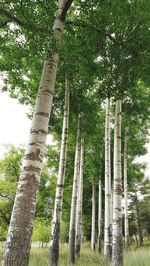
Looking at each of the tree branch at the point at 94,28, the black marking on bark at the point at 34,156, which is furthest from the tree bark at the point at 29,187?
the tree branch at the point at 94,28

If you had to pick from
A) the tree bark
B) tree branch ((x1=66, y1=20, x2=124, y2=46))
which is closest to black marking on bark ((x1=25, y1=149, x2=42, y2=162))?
the tree bark

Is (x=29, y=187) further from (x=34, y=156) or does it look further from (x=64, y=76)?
(x=64, y=76)

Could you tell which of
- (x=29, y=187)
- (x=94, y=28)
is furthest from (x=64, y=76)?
(x=29, y=187)

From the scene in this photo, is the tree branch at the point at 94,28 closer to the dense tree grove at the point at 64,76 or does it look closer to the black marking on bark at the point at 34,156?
the dense tree grove at the point at 64,76

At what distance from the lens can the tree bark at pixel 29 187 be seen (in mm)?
3785

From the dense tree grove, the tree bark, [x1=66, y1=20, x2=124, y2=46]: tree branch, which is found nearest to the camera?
the tree bark

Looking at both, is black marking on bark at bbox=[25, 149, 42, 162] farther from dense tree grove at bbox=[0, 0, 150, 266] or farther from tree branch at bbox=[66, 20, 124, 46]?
tree branch at bbox=[66, 20, 124, 46]

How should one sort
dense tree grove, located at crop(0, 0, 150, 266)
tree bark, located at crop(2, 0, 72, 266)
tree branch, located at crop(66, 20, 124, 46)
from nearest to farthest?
1. tree bark, located at crop(2, 0, 72, 266)
2. dense tree grove, located at crop(0, 0, 150, 266)
3. tree branch, located at crop(66, 20, 124, 46)

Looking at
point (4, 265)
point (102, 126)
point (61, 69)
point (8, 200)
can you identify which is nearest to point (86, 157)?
point (102, 126)

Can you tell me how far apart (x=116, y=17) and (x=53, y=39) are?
2.57 m

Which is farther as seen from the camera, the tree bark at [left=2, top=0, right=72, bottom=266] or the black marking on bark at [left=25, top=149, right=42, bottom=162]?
the black marking on bark at [left=25, top=149, right=42, bottom=162]

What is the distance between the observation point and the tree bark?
12.4ft

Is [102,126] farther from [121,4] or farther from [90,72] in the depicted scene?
[121,4]

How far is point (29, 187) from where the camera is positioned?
4180 mm
